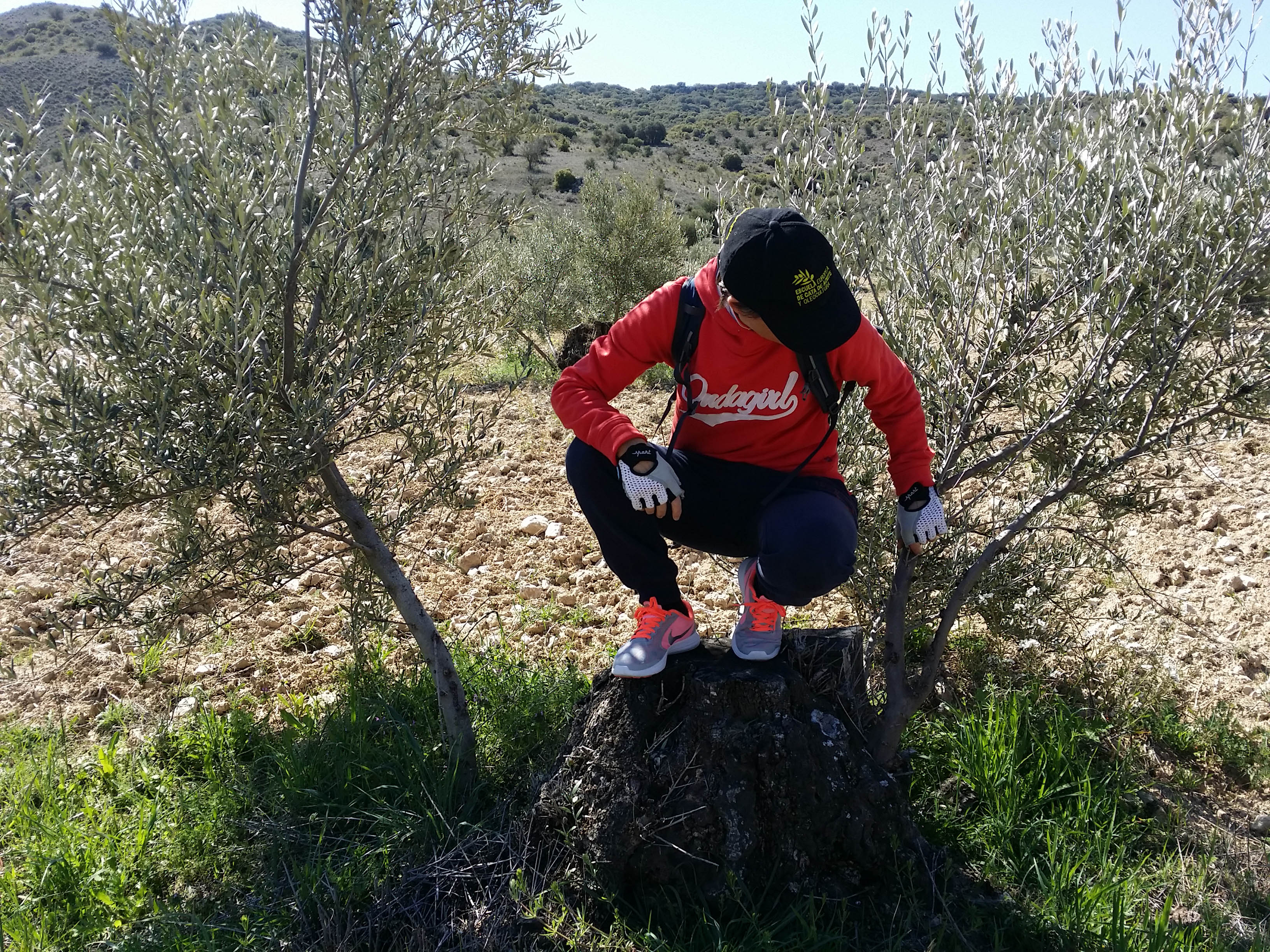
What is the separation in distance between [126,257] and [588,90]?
79.1 metres

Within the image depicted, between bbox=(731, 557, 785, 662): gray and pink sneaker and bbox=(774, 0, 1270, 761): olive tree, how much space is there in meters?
0.64

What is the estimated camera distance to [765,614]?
2.78 metres

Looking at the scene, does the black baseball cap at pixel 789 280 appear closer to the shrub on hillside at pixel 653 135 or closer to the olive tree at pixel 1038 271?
the olive tree at pixel 1038 271

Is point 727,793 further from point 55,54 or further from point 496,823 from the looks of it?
point 55,54

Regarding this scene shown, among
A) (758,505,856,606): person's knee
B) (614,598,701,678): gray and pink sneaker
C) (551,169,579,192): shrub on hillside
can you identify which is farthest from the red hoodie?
(551,169,579,192): shrub on hillside

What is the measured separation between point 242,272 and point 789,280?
Result: 1.56 metres

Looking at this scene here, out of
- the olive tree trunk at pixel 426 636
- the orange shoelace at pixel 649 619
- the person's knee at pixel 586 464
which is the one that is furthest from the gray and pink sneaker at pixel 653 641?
the olive tree trunk at pixel 426 636

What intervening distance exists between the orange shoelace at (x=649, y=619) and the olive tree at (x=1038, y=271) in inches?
38.5

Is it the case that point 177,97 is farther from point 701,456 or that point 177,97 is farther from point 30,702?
point 30,702

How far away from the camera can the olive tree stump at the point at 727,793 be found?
2590 mm

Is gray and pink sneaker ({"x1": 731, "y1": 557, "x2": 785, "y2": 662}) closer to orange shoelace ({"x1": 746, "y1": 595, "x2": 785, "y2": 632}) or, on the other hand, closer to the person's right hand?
orange shoelace ({"x1": 746, "y1": 595, "x2": 785, "y2": 632})

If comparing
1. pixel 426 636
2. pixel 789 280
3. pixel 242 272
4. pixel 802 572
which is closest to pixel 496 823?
pixel 426 636

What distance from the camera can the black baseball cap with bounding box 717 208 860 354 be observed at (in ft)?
7.84

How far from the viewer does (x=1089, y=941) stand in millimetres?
2459
